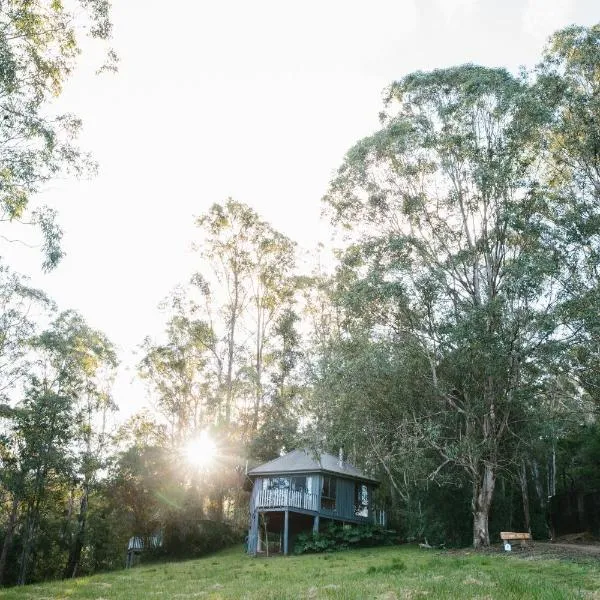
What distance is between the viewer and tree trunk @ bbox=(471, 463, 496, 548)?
805 inches

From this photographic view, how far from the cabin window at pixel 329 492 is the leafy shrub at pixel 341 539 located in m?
2.42

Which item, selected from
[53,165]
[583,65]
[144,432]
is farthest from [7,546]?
[583,65]

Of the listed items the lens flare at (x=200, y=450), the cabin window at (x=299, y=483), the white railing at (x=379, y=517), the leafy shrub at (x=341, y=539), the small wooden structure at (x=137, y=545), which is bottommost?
the small wooden structure at (x=137, y=545)

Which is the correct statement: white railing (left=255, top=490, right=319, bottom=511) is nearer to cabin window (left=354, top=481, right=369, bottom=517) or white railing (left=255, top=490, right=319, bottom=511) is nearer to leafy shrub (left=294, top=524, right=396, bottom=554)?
leafy shrub (left=294, top=524, right=396, bottom=554)

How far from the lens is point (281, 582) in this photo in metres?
12.8

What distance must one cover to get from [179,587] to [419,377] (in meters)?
13.2

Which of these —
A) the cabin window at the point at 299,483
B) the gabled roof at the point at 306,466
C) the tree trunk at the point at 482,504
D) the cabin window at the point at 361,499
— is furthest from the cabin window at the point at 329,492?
the tree trunk at the point at 482,504

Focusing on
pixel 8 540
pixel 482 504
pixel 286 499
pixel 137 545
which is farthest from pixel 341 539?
pixel 8 540

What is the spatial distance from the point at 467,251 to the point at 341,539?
14798 mm

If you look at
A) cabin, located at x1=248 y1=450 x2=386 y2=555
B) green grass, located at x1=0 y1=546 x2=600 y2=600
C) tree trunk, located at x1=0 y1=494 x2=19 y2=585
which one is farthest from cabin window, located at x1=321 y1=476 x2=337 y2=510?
tree trunk, located at x1=0 y1=494 x2=19 y2=585

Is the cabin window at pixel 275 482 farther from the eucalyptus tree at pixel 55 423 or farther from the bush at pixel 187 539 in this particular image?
the eucalyptus tree at pixel 55 423

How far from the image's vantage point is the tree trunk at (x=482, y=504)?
2044 cm

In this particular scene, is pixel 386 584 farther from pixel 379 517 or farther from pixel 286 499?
pixel 379 517

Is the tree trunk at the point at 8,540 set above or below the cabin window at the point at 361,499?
below
